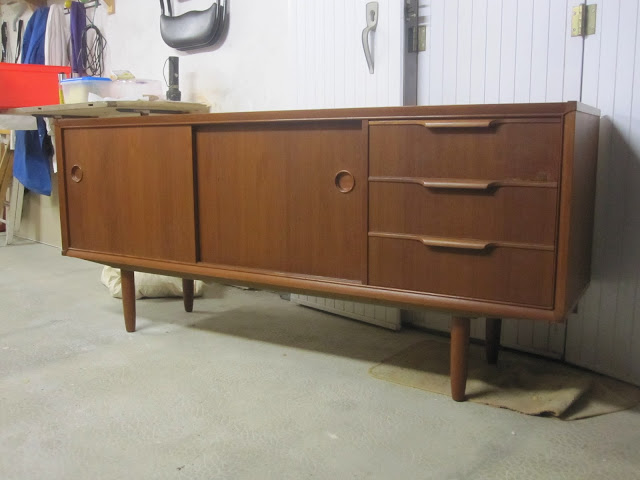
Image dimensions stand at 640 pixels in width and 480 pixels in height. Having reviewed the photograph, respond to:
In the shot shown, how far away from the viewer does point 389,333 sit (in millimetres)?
2213

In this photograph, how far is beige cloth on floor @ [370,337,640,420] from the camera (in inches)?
62.4

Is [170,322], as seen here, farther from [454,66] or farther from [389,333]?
[454,66]

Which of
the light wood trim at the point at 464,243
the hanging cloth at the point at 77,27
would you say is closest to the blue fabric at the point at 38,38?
the hanging cloth at the point at 77,27

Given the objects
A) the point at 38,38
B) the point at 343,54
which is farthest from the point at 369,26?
the point at 38,38

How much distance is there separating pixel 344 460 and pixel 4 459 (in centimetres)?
76

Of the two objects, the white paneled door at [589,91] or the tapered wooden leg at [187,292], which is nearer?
the white paneled door at [589,91]

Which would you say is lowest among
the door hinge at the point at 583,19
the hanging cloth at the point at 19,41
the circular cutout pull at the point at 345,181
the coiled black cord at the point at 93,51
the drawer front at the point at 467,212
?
the drawer front at the point at 467,212

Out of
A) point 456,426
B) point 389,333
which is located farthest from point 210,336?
point 456,426

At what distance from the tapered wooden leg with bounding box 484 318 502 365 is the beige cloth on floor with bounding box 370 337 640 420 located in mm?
28

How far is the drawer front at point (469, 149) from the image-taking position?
1363 millimetres

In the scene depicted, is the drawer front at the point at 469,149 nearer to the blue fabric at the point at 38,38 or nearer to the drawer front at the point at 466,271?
the drawer front at the point at 466,271

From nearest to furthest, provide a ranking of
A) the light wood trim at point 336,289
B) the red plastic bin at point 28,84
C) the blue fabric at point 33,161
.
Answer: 1. the light wood trim at point 336,289
2. the red plastic bin at point 28,84
3. the blue fabric at point 33,161

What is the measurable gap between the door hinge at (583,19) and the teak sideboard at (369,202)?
28 cm

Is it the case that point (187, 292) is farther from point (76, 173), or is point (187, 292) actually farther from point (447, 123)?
point (447, 123)
